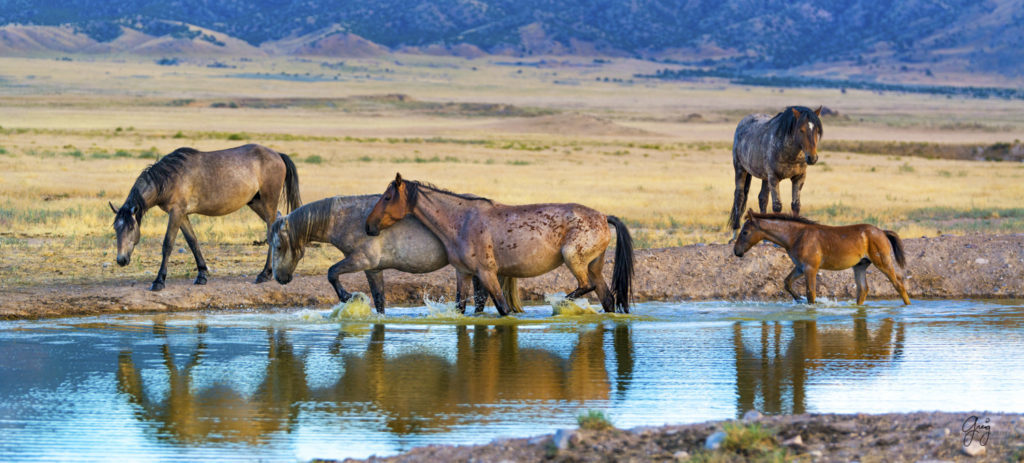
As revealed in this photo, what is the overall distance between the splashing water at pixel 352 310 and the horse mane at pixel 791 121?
21.1ft

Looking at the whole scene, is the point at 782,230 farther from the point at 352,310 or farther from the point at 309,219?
the point at 309,219

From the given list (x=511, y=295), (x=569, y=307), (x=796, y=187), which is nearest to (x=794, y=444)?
(x=569, y=307)

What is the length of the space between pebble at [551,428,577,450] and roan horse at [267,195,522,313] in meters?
5.87

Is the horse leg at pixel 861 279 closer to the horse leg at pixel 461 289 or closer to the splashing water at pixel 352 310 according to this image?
the horse leg at pixel 461 289

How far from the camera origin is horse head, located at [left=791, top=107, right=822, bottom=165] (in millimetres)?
15375

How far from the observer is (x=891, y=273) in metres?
13.0

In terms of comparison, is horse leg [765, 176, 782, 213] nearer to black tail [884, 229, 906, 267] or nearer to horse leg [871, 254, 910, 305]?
black tail [884, 229, 906, 267]

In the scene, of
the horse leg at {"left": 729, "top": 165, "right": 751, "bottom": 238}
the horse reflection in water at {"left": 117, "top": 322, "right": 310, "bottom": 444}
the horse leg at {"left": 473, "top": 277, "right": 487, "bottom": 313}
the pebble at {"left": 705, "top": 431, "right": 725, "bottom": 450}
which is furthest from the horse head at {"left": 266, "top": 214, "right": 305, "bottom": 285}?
the horse leg at {"left": 729, "top": 165, "right": 751, "bottom": 238}

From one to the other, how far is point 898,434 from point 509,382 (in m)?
3.31

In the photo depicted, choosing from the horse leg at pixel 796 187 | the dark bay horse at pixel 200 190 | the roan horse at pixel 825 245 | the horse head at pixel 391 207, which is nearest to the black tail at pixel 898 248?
the roan horse at pixel 825 245

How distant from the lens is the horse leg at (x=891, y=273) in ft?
42.5

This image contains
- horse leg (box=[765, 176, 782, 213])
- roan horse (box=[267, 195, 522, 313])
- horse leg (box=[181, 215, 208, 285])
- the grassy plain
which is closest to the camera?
roan horse (box=[267, 195, 522, 313])

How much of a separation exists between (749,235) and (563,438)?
7360 mm

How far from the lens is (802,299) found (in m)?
13.3
